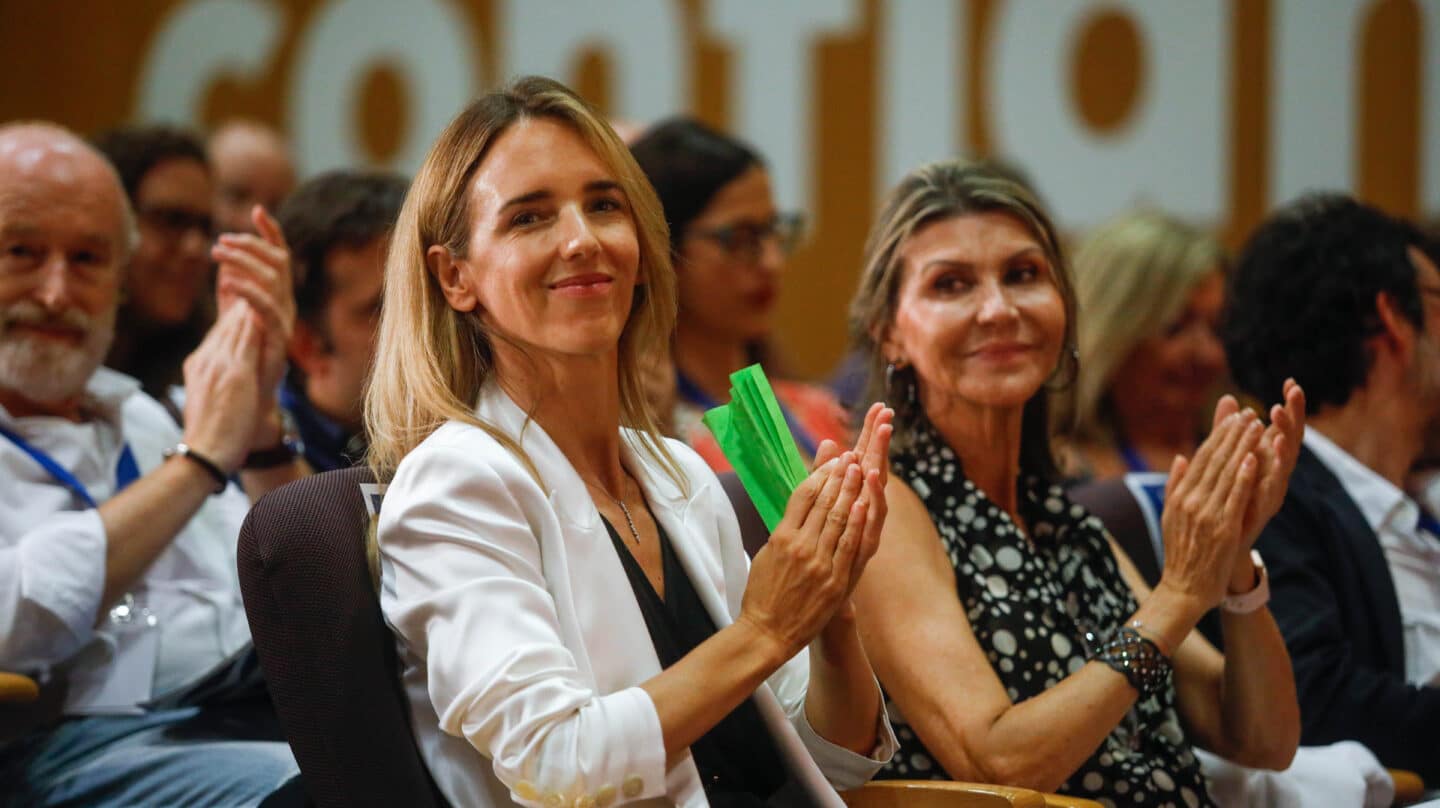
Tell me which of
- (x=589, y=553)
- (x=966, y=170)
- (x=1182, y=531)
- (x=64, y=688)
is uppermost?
(x=966, y=170)

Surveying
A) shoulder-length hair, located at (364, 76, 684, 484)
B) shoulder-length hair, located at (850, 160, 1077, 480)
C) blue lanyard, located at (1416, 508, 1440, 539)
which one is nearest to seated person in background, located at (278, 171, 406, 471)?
shoulder-length hair, located at (850, 160, 1077, 480)

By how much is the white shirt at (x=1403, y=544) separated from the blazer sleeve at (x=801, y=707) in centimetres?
125

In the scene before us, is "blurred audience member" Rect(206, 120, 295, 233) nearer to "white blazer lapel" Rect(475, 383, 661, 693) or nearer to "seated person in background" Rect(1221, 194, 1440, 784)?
"seated person in background" Rect(1221, 194, 1440, 784)

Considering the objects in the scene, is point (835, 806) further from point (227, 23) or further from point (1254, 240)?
point (227, 23)

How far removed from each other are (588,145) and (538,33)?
463 cm

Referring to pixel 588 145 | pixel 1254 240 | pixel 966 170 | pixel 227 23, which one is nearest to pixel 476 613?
pixel 588 145

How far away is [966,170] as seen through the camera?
8.36ft

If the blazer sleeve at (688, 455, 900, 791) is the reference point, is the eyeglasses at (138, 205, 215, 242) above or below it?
above

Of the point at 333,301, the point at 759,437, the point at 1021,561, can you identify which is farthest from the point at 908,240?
the point at 333,301

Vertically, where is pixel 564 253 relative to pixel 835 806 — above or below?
above

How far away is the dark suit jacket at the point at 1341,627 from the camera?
2.62 m

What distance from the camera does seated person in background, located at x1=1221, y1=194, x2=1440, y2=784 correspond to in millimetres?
2732

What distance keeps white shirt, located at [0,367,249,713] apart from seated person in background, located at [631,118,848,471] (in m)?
1.19

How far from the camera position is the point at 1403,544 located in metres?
2.85
